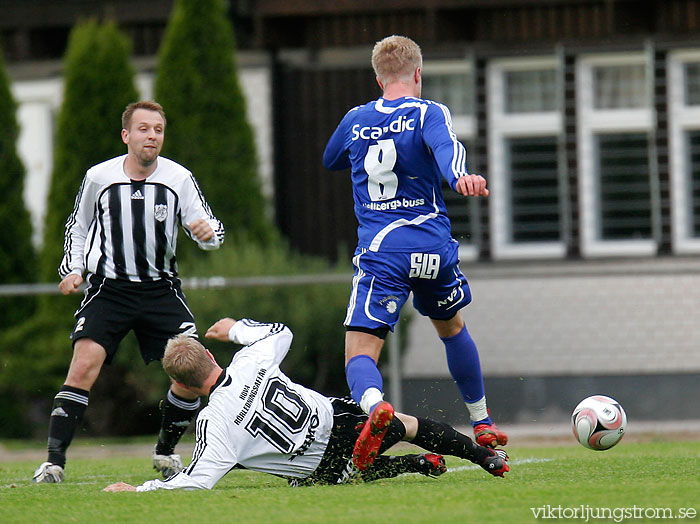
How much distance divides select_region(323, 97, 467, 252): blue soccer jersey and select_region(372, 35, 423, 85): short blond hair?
0.50 feet

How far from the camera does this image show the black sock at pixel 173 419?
7547mm

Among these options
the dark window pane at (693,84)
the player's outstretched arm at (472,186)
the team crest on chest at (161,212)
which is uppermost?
the dark window pane at (693,84)

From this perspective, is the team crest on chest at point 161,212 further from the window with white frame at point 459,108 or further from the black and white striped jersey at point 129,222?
the window with white frame at point 459,108

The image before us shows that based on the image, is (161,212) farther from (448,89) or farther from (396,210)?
(448,89)

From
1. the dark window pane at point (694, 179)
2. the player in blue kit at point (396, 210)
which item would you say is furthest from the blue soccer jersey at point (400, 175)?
the dark window pane at point (694, 179)

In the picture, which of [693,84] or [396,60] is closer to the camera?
[396,60]

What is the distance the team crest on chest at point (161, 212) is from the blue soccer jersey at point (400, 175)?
1315mm

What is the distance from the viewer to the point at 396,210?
6.65 meters

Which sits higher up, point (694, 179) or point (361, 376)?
point (694, 179)

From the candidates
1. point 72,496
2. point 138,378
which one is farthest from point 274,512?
point 138,378

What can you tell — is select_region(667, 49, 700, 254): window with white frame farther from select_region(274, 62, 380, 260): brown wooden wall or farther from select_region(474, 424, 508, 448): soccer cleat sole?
select_region(474, 424, 508, 448): soccer cleat sole

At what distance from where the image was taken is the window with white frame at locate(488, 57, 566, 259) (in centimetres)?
1572

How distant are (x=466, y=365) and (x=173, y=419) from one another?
5.88 ft

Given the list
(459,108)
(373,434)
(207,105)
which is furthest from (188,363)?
(459,108)
